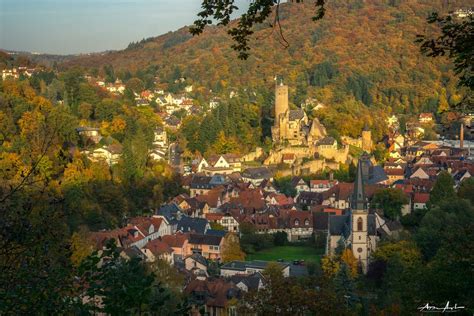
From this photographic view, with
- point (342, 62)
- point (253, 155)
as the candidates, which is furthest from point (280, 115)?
point (342, 62)

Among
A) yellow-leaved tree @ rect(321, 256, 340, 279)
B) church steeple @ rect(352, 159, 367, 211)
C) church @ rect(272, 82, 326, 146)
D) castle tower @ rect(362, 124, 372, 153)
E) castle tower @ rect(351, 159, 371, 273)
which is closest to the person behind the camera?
yellow-leaved tree @ rect(321, 256, 340, 279)

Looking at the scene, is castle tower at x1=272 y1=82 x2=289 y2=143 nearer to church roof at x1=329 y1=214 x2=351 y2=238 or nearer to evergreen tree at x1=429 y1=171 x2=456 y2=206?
evergreen tree at x1=429 y1=171 x2=456 y2=206

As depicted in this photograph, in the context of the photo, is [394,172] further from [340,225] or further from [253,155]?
[340,225]

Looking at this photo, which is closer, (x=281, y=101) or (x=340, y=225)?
(x=340, y=225)

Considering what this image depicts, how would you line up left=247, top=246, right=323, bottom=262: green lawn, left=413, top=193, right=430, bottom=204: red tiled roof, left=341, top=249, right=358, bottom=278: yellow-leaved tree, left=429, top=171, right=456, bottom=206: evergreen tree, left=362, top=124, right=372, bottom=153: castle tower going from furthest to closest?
left=362, top=124, right=372, bottom=153: castle tower, left=413, top=193, right=430, bottom=204: red tiled roof, left=429, top=171, right=456, bottom=206: evergreen tree, left=247, top=246, right=323, bottom=262: green lawn, left=341, top=249, right=358, bottom=278: yellow-leaved tree

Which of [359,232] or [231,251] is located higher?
[359,232]

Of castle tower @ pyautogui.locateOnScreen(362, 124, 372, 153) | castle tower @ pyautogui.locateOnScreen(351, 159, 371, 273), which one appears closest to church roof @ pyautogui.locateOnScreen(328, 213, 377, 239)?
castle tower @ pyautogui.locateOnScreen(351, 159, 371, 273)

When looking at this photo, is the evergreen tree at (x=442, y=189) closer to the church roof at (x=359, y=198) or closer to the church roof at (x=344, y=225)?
the church roof at (x=344, y=225)

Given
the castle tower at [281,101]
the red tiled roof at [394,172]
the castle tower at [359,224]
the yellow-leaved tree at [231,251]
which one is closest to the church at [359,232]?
the castle tower at [359,224]
